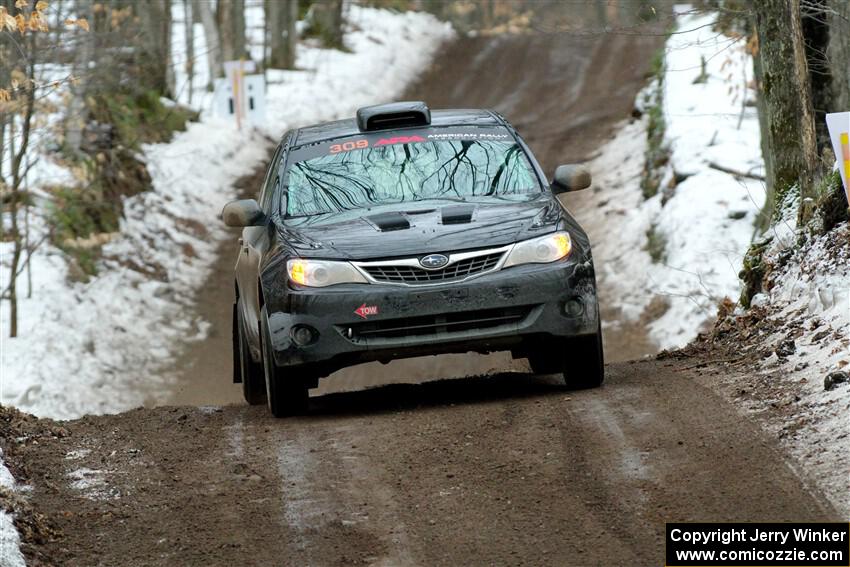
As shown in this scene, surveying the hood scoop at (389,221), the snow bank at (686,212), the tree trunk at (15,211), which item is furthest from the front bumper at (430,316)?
the tree trunk at (15,211)

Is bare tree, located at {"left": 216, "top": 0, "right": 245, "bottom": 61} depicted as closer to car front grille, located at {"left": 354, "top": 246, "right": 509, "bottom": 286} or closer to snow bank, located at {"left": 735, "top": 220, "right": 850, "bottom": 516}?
snow bank, located at {"left": 735, "top": 220, "right": 850, "bottom": 516}

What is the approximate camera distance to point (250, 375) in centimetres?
1016

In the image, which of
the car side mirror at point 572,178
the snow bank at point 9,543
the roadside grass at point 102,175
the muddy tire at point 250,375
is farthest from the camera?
the roadside grass at point 102,175

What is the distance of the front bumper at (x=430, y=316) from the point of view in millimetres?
8078

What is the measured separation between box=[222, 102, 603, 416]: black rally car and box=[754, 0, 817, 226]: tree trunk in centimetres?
249

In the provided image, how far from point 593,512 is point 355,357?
278 cm

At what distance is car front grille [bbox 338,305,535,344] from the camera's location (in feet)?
26.8

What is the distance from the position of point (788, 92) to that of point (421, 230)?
13.0 ft

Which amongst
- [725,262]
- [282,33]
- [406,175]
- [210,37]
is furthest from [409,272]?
[282,33]

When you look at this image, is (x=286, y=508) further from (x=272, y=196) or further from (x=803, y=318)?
(x=803, y=318)

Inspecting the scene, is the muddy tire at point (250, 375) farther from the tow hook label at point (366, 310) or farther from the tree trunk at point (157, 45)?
the tree trunk at point (157, 45)

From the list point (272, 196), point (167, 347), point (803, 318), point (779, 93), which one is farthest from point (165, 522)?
point (167, 347)

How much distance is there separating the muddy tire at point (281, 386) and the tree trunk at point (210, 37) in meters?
22.3

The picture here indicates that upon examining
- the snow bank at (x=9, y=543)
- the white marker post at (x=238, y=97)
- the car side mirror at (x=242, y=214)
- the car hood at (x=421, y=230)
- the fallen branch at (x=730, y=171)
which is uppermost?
the car hood at (x=421, y=230)
